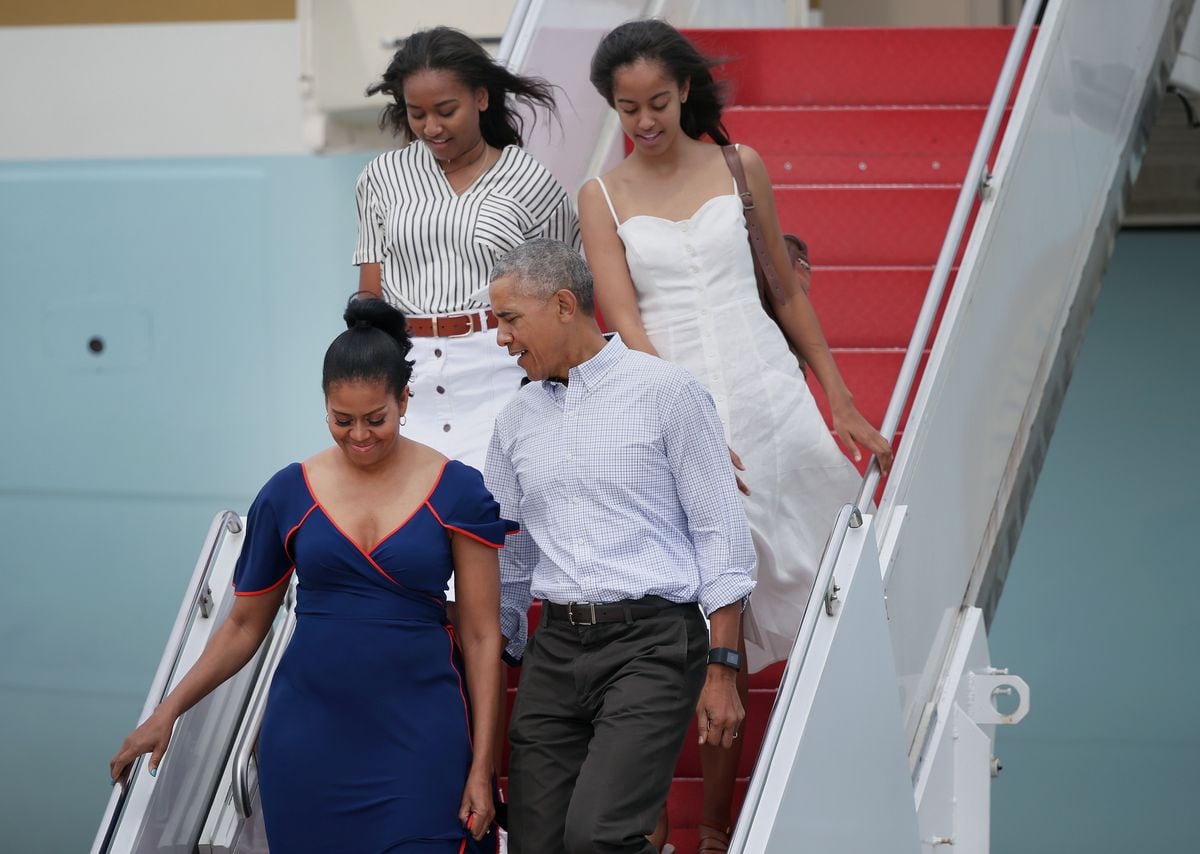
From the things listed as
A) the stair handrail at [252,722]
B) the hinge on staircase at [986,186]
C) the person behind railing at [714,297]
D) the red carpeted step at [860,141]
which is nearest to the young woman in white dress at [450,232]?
the person behind railing at [714,297]

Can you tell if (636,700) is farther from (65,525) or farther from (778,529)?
(65,525)

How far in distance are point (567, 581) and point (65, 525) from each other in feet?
20.2

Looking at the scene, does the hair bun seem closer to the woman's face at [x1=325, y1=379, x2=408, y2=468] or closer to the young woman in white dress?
the woman's face at [x1=325, y1=379, x2=408, y2=468]

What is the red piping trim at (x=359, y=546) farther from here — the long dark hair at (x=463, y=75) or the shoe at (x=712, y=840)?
the long dark hair at (x=463, y=75)

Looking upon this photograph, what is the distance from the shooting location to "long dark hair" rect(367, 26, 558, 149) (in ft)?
11.8

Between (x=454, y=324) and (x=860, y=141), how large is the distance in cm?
280

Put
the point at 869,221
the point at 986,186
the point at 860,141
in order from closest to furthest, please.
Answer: the point at 986,186 < the point at 869,221 < the point at 860,141

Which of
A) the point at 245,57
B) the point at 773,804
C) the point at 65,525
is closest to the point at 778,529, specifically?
the point at 773,804

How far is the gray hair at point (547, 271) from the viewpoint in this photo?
2932 mm

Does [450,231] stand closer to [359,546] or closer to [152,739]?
[359,546]

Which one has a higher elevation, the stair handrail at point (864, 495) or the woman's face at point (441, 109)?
the woman's face at point (441, 109)

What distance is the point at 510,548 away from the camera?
312cm

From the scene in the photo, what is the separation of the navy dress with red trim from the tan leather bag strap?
3.69 ft

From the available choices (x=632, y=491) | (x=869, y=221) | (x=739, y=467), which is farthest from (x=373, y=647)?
(x=869, y=221)
